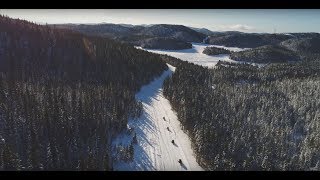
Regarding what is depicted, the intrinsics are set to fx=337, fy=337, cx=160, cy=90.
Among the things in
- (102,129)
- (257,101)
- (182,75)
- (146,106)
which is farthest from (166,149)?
(182,75)

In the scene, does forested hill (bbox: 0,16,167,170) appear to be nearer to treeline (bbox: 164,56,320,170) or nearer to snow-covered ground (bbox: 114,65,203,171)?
snow-covered ground (bbox: 114,65,203,171)

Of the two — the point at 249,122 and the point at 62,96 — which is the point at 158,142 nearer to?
the point at 62,96

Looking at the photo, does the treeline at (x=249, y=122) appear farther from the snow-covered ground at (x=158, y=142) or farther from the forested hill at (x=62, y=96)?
the forested hill at (x=62, y=96)

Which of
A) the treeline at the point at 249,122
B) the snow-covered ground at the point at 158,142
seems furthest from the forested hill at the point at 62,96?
the treeline at the point at 249,122

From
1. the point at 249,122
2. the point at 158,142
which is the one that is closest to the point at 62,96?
the point at 158,142

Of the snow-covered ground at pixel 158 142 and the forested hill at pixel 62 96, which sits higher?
the forested hill at pixel 62 96
